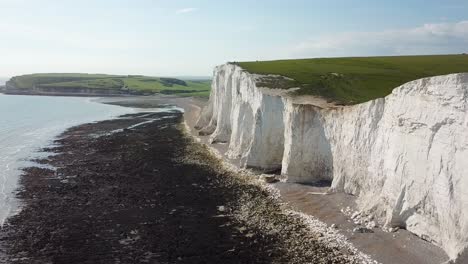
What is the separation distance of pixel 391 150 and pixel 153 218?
14.8 m

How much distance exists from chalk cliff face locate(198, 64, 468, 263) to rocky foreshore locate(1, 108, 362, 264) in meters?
3.78

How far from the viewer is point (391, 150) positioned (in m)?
24.5

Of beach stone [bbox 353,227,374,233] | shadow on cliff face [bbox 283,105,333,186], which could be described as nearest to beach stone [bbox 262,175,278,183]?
shadow on cliff face [bbox 283,105,333,186]

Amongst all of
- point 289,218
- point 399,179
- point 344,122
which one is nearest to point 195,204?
point 289,218

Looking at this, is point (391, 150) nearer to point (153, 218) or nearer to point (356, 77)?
point (153, 218)

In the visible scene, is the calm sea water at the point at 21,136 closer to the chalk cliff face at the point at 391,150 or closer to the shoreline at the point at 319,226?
the shoreline at the point at 319,226

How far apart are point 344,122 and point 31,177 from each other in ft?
91.3

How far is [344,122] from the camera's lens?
3025 centimetres

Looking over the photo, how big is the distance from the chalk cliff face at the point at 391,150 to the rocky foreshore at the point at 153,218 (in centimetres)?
378

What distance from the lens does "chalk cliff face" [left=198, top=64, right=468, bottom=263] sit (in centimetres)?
1900

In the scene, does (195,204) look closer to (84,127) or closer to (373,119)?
(373,119)

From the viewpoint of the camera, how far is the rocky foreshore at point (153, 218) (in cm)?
2258

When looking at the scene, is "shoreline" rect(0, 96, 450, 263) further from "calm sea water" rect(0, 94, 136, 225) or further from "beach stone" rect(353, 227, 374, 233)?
"calm sea water" rect(0, 94, 136, 225)

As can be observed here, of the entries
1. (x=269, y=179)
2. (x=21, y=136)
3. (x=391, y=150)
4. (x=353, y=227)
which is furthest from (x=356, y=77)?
(x=21, y=136)
